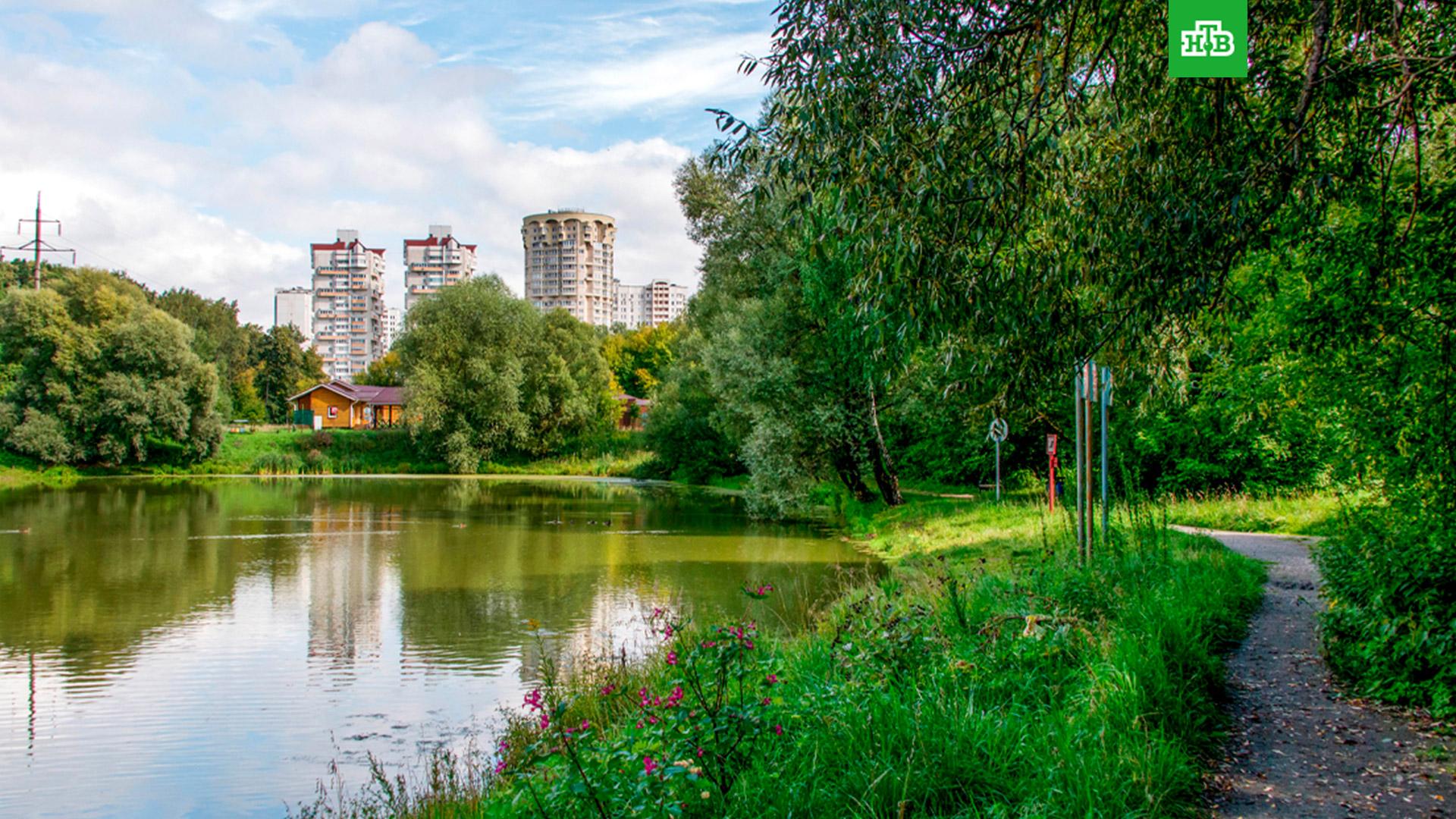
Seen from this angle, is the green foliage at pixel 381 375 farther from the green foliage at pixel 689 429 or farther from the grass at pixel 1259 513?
the grass at pixel 1259 513

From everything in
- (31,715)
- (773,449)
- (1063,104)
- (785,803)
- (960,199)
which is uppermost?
(1063,104)

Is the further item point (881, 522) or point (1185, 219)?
point (881, 522)

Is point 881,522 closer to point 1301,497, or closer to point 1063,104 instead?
point 1301,497

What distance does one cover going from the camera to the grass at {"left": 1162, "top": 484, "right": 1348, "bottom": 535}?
15.5 meters

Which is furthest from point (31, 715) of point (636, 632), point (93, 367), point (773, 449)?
point (93, 367)

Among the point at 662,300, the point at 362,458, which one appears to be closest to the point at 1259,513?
the point at 362,458

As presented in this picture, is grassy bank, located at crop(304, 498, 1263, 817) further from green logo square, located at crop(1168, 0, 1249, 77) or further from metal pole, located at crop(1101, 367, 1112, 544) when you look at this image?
green logo square, located at crop(1168, 0, 1249, 77)

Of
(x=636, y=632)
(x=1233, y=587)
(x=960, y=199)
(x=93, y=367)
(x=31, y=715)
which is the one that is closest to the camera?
(x=960, y=199)

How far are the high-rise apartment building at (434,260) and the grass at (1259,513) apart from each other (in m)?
149

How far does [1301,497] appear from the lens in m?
18.9

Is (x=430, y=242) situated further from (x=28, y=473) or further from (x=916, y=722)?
(x=916, y=722)

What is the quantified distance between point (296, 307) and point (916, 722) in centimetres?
17109

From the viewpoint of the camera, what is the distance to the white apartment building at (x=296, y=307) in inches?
6211

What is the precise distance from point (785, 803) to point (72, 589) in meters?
15.5
